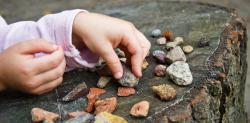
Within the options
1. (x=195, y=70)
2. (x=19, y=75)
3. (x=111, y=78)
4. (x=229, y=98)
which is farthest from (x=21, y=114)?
(x=229, y=98)

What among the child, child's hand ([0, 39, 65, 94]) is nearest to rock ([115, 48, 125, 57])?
the child

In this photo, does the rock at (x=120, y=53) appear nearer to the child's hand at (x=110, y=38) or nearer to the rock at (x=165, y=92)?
the child's hand at (x=110, y=38)

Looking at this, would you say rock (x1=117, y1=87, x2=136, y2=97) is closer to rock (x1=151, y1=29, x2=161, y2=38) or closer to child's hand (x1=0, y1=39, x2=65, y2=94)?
child's hand (x1=0, y1=39, x2=65, y2=94)

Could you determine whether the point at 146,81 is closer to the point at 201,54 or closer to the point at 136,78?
the point at 136,78

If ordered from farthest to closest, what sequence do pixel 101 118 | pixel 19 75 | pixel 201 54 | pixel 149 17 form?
pixel 149 17 < pixel 201 54 < pixel 19 75 < pixel 101 118

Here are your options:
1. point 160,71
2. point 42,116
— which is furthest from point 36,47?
point 160,71

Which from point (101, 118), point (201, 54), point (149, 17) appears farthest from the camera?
point (149, 17)

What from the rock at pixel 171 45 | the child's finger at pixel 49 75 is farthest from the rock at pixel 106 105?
the rock at pixel 171 45

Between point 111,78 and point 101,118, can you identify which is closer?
point 101,118
